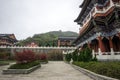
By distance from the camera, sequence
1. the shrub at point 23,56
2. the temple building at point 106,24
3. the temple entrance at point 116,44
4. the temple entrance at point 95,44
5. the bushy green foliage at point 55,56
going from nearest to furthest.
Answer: the temple building at point 106,24, the shrub at point 23,56, the temple entrance at point 116,44, the temple entrance at point 95,44, the bushy green foliage at point 55,56

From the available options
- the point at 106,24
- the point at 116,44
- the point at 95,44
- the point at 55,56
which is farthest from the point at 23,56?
the point at 55,56

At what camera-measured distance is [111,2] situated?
16.4 m

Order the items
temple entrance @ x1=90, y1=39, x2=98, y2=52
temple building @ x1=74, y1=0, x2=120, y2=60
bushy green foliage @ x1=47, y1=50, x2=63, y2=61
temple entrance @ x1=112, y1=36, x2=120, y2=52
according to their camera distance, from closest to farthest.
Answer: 1. temple building @ x1=74, y1=0, x2=120, y2=60
2. temple entrance @ x1=112, y1=36, x2=120, y2=52
3. temple entrance @ x1=90, y1=39, x2=98, y2=52
4. bushy green foliage @ x1=47, y1=50, x2=63, y2=61

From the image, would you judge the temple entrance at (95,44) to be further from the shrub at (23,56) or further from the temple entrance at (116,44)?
the shrub at (23,56)

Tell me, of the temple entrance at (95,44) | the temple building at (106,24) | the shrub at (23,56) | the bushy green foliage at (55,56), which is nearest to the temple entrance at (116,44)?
the temple building at (106,24)

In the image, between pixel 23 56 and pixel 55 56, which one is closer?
pixel 23 56

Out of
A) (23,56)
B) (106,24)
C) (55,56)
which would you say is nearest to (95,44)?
(106,24)

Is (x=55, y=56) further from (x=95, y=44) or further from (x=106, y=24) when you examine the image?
(x=106, y=24)

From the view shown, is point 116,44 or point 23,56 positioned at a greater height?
point 116,44

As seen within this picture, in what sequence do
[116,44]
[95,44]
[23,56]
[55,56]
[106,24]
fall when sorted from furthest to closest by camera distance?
1. [55,56]
2. [95,44]
3. [116,44]
4. [106,24]
5. [23,56]

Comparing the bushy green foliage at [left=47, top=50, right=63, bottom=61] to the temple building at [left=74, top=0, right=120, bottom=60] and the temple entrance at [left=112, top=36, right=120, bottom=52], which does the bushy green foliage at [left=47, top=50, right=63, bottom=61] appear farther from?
the temple entrance at [left=112, top=36, right=120, bottom=52]

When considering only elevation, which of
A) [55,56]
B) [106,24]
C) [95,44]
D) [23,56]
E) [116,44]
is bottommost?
[55,56]

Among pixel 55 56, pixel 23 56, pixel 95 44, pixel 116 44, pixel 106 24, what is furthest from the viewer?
pixel 55 56

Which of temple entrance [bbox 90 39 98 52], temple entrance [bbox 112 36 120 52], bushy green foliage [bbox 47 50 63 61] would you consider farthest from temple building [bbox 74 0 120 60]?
bushy green foliage [bbox 47 50 63 61]
